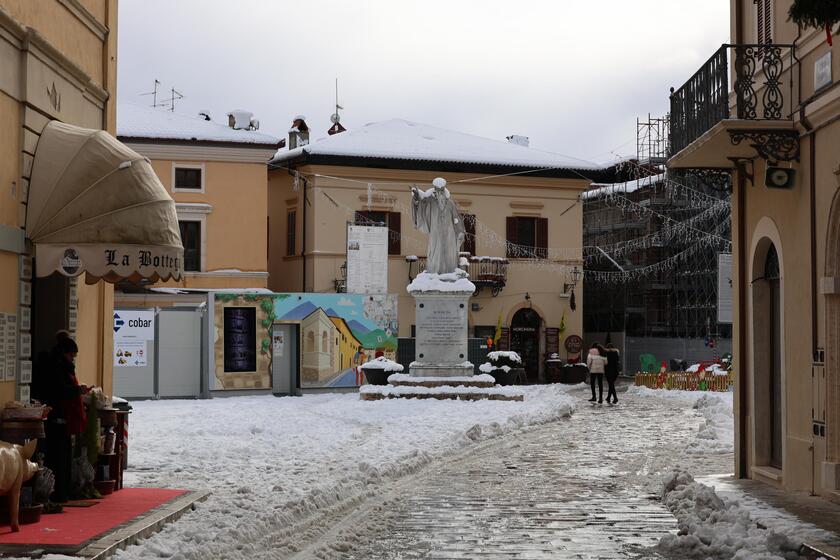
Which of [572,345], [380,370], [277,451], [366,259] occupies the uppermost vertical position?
[366,259]

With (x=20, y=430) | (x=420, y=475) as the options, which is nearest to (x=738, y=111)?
(x=420, y=475)

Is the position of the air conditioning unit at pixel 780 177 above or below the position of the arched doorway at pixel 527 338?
above

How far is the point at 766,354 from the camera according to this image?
14.8m

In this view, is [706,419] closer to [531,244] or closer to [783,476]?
[783,476]

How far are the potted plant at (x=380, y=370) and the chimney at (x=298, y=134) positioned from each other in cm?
2024

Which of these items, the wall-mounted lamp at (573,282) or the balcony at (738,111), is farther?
the wall-mounted lamp at (573,282)

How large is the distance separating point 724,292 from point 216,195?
1944 cm

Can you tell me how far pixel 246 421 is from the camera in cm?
2228

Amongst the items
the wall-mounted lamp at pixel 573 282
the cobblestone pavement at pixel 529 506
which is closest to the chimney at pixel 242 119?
the wall-mounted lamp at pixel 573 282

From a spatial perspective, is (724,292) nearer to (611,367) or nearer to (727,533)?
(611,367)

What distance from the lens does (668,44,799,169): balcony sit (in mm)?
13055

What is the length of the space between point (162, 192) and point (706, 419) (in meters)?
15.6

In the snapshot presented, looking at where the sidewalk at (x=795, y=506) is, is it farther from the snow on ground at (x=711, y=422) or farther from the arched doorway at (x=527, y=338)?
the arched doorway at (x=527, y=338)

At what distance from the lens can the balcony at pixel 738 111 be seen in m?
13.1
